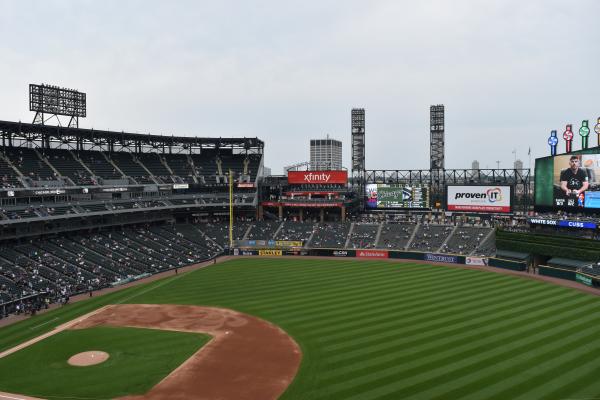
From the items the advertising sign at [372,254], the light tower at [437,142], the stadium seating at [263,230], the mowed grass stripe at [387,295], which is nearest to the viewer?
the mowed grass stripe at [387,295]

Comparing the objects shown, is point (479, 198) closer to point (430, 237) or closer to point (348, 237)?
point (430, 237)

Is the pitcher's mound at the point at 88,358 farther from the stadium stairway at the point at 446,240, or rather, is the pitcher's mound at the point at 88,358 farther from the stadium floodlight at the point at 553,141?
the stadium floodlight at the point at 553,141

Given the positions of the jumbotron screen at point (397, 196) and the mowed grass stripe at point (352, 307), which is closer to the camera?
the mowed grass stripe at point (352, 307)

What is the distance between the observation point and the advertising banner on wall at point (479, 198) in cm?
6925

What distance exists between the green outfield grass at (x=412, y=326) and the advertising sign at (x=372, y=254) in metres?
9.67

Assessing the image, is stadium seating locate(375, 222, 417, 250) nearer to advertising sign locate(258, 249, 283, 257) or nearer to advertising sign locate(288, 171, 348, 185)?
advertising sign locate(288, 171, 348, 185)

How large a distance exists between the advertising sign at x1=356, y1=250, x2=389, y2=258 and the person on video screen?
81.3ft

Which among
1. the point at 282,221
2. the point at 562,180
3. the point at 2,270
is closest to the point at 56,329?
the point at 2,270

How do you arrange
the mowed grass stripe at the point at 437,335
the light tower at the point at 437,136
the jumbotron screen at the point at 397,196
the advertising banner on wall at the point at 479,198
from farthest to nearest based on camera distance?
1. the light tower at the point at 437,136
2. the jumbotron screen at the point at 397,196
3. the advertising banner on wall at the point at 479,198
4. the mowed grass stripe at the point at 437,335

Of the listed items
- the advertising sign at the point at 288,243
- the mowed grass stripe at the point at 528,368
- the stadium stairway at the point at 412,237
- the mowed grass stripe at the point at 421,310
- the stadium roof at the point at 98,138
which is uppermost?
the stadium roof at the point at 98,138

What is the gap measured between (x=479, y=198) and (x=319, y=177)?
2851 centimetres

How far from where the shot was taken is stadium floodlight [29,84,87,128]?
67062 mm

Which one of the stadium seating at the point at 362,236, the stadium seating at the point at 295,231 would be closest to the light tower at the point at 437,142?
the stadium seating at the point at 362,236

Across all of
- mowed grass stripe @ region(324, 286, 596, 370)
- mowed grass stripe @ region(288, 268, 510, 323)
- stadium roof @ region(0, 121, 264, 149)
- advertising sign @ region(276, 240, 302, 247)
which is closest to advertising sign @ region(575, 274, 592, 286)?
mowed grass stripe @ region(288, 268, 510, 323)
